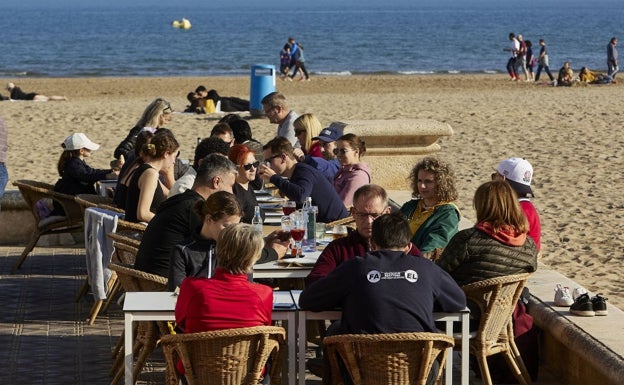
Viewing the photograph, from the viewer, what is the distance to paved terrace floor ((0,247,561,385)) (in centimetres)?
689

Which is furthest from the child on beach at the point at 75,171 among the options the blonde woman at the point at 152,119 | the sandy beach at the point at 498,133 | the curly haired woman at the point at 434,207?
the curly haired woman at the point at 434,207

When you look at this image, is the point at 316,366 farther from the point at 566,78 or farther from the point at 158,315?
the point at 566,78

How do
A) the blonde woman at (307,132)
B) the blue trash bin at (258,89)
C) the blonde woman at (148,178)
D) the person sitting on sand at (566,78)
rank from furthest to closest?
the person sitting on sand at (566,78) < the blue trash bin at (258,89) < the blonde woman at (307,132) < the blonde woman at (148,178)

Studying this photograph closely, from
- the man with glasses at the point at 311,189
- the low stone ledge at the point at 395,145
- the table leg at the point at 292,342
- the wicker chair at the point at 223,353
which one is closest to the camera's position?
the wicker chair at the point at 223,353

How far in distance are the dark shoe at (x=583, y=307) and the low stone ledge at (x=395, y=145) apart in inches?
215

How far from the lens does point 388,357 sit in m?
5.14

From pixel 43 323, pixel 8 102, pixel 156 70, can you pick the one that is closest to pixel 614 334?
pixel 43 323

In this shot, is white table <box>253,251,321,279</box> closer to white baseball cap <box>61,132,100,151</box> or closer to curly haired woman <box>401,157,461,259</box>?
curly haired woman <box>401,157,461,259</box>

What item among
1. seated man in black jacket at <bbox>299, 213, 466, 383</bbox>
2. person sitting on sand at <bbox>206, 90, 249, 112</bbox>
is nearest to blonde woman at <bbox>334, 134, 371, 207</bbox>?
seated man in black jacket at <bbox>299, 213, 466, 383</bbox>

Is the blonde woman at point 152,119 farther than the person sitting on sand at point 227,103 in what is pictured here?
No

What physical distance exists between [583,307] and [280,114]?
5726 mm

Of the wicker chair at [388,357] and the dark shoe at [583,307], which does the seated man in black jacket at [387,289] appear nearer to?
the wicker chair at [388,357]

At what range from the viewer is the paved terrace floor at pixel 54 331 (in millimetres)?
6895

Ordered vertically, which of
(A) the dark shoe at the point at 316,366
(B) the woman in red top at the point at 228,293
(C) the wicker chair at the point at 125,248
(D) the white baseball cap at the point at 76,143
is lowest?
(A) the dark shoe at the point at 316,366
